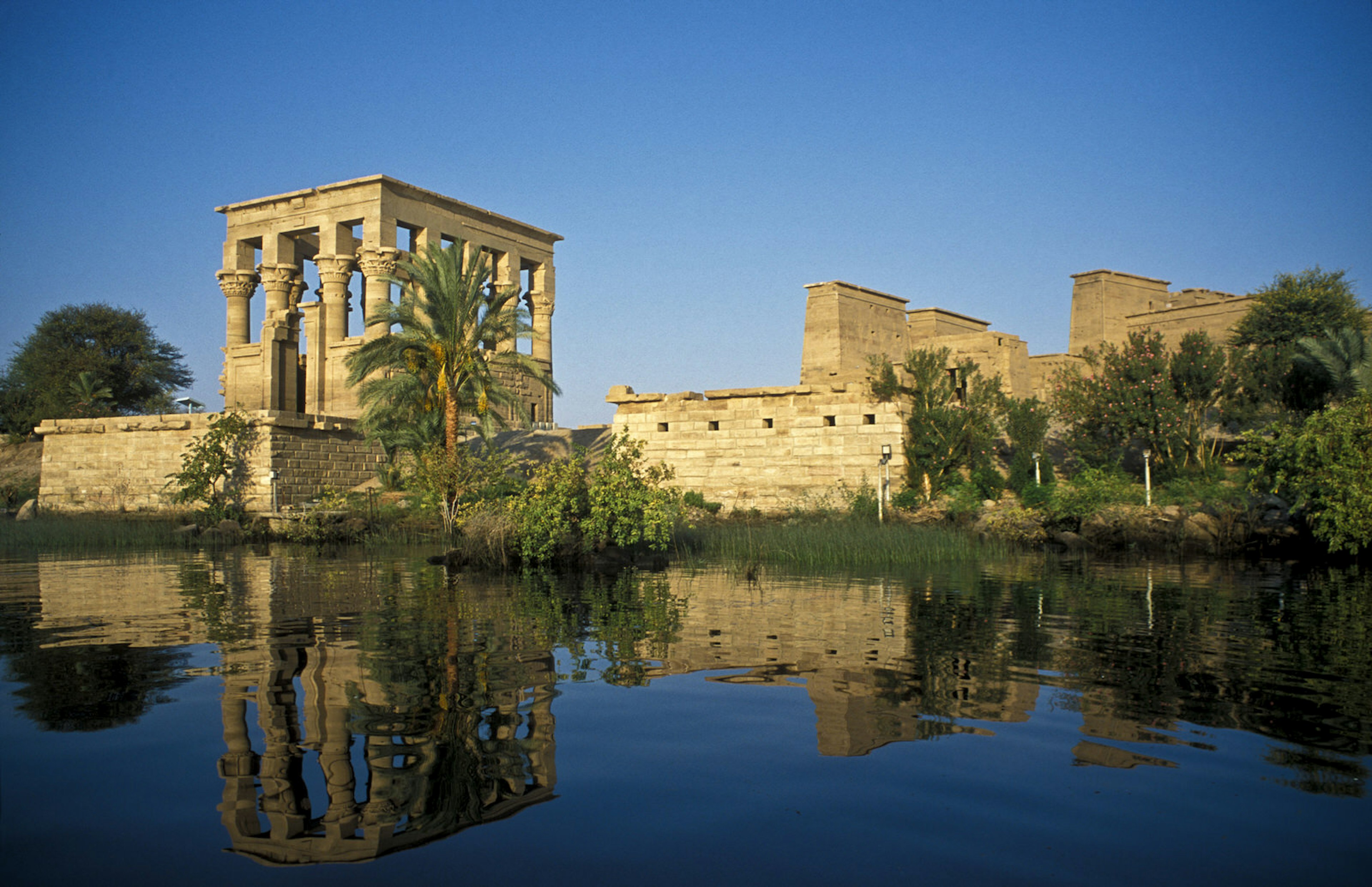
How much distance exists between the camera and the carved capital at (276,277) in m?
35.4

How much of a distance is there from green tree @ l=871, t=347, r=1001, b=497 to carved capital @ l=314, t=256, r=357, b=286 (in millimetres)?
20812

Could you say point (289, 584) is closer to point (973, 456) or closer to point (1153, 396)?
point (973, 456)

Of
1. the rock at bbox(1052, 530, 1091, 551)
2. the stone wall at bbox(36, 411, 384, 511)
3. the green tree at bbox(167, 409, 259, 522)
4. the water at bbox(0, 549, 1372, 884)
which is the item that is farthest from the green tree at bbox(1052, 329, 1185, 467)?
the green tree at bbox(167, 409, 259, 522)

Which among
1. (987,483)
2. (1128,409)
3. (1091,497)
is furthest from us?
(1128,409)

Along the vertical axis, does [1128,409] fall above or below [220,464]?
above

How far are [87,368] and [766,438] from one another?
35.1m

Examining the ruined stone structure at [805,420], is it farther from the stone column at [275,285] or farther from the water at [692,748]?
the stone column at [275,285]

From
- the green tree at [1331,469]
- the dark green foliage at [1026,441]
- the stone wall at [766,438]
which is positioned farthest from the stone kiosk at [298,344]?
the green tree at [1331,469]

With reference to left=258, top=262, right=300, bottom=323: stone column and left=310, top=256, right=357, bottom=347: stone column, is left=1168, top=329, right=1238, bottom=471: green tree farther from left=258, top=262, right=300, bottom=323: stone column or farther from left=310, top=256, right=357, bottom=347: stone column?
left=258, top=262, right=300, bottom=323: stone column

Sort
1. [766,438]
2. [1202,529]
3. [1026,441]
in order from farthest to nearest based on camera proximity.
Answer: [1026,441] → [766,438] → [1202,529]

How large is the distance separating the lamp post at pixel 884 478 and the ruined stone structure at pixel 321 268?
51.5ft

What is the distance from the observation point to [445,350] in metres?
21.7

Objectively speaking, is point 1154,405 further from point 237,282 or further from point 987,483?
point 237,282

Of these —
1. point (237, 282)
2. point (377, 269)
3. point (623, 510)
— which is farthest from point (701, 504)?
point (237, 282)
